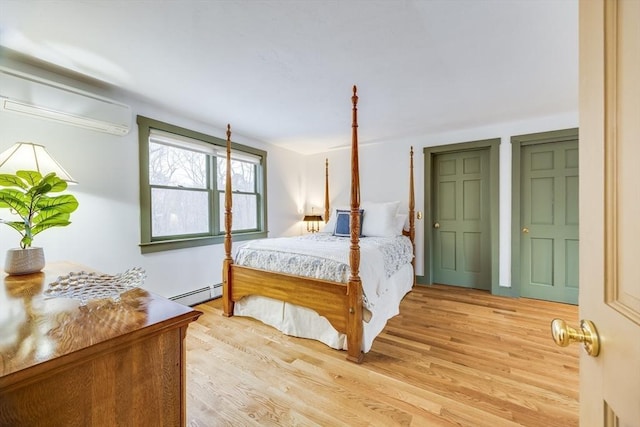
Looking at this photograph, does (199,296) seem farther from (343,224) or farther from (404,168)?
(404,168)

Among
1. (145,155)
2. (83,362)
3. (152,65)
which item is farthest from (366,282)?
(145,155)

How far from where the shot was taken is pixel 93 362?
0.63 metres

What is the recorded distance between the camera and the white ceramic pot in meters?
1.28

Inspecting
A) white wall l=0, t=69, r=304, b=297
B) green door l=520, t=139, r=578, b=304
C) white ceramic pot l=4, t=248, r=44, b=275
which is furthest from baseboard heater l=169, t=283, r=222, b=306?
green door l=520, t=139, r=578, b=304

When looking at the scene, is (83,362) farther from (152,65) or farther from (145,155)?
(145,155)

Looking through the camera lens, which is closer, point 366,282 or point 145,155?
point 366,282

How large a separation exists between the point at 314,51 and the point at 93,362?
1.91 metres

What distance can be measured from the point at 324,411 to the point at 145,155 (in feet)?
8.89

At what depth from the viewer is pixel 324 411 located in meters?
1.39

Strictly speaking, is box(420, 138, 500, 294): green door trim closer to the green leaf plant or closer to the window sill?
the window sill

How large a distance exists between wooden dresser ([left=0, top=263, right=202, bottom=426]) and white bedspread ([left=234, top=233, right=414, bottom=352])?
134cm

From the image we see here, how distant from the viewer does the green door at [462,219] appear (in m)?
3.41

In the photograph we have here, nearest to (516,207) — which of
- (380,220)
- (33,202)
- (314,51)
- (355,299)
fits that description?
(380,220)

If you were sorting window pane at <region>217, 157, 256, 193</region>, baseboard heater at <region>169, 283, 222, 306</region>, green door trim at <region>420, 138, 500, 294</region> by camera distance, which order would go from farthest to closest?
window pane at <region>217, 157, 256, 193</region>
green door trim at <region>420, 138, 500, 294</region>
baseboard heater at <region>169, 283, 222, 306</region>
